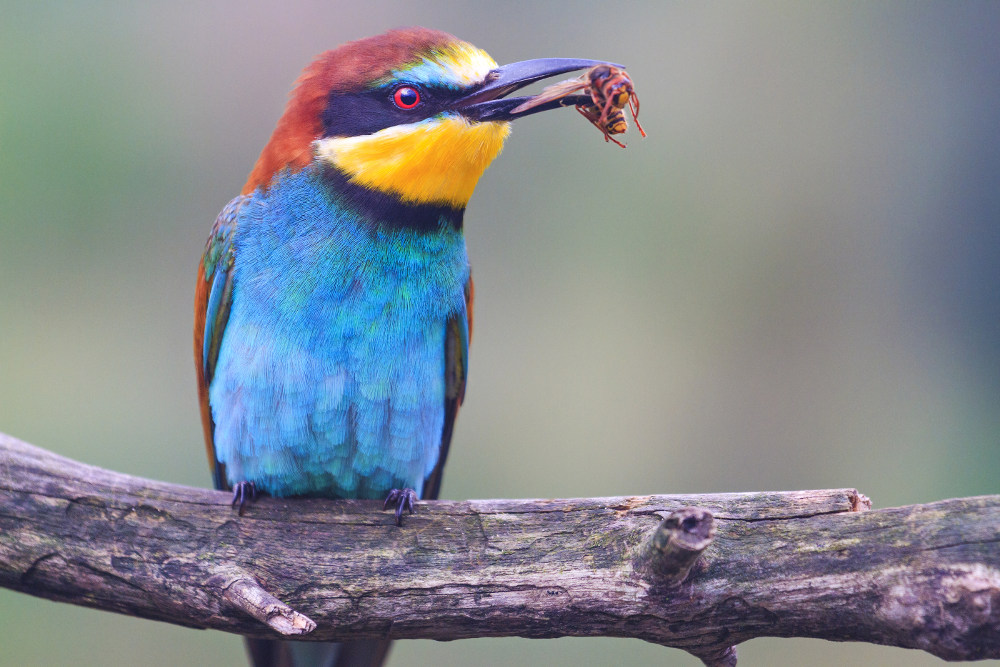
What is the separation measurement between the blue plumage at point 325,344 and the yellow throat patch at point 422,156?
0.08m

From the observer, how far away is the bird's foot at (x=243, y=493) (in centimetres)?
190

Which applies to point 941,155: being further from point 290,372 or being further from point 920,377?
point 290,372

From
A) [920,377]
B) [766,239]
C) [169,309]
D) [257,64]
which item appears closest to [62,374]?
[169,309]

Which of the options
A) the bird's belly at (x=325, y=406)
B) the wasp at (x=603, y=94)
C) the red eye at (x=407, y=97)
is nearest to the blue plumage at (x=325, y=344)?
the bird's belly at (x=325, y=406)

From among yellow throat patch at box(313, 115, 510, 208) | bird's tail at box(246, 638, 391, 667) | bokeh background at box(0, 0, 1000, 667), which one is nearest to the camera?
yellow throat patch at box(313, 115, 510, 208)

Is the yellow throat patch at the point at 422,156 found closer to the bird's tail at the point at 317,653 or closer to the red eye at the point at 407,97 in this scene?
the red eye at the point at 407,97

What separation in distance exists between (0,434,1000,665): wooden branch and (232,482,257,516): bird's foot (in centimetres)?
4

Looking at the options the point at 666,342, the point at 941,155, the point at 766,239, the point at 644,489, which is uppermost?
the point at 941,155

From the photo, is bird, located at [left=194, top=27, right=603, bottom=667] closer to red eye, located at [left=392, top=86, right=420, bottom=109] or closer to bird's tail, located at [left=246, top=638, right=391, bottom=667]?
red eye, located at [left=392, top=86, right=420, bottom=109]

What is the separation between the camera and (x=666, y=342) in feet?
11.9

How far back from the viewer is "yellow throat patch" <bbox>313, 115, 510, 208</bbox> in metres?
1.93

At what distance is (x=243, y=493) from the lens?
1.93 metres

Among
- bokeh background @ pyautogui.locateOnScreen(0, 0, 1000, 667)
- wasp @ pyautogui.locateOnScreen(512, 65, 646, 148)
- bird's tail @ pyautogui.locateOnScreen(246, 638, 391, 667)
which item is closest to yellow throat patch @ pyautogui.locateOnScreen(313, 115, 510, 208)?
wasp @ pyautogui.locateOnScreen(512, 65, 646, 148)

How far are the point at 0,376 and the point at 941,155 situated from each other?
3724 millimetres
